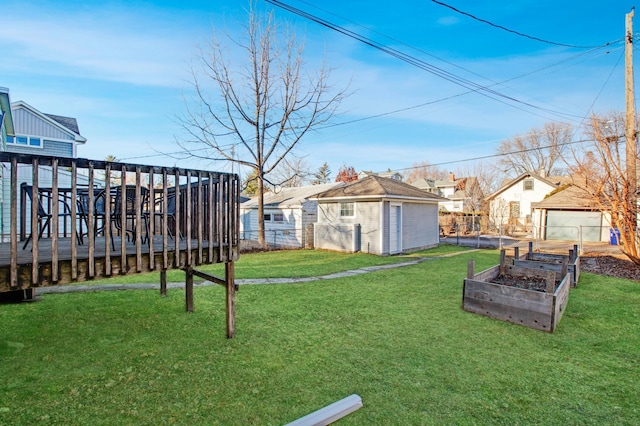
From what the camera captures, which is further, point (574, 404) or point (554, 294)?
point (554, 294)

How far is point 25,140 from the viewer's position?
44.7 ft

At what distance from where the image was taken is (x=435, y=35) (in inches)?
446

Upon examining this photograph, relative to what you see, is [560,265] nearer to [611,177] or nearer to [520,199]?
[611,177]

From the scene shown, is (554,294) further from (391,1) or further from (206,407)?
(391,1)

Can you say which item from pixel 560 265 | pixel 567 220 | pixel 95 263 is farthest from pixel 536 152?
pixel 95 263

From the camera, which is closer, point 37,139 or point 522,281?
point 522,281

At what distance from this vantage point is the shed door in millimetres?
13328

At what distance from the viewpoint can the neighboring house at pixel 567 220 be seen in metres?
19.0

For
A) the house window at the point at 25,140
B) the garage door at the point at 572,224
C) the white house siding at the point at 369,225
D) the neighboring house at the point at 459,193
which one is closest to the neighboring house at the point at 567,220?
the garage door at the point at 572,224

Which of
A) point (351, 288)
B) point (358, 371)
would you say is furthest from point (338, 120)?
point (358, 371)

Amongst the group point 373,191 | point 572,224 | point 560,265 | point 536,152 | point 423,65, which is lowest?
point 560,265

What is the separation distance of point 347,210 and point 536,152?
30.6 meters

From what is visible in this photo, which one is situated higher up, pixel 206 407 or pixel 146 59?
pixel 146 59

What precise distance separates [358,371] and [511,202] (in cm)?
2989
